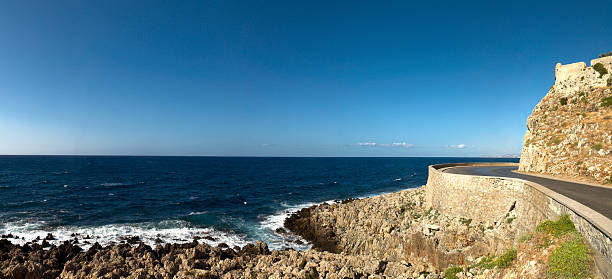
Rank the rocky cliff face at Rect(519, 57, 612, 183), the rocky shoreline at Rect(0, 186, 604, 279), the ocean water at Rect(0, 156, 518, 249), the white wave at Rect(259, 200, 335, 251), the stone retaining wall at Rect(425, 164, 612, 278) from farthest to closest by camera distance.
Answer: the ocean water at Rect(0, 156, 518, 249) → the white wave at Rect(259, 200, 335, 251) → the rocky cliff face at Rect(519, 57, 612, 183) → the rocky shoreline at Rect(0, 186, 604, 279) → the stone retaining wall at Rect(425, 164, 612, 278)

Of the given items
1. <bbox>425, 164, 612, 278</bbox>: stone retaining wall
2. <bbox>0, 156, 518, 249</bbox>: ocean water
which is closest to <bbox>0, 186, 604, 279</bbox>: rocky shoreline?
<bbox>425, 164, 612, 278</bbox>: stone retaining wall

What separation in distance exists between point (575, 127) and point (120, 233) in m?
43.8

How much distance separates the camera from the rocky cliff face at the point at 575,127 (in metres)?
19.3

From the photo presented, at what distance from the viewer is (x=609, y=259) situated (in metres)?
6.74

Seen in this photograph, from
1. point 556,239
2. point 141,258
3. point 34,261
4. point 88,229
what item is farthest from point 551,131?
point 88,229

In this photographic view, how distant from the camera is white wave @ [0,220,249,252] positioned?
24814 millimetres

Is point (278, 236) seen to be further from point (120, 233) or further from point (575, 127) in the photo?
point (575, 127)

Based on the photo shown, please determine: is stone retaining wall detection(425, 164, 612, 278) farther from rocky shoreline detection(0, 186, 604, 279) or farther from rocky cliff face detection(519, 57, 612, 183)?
rocky cliff face detection(519, 57, 612, 183)

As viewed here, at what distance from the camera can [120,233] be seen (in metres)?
27.0

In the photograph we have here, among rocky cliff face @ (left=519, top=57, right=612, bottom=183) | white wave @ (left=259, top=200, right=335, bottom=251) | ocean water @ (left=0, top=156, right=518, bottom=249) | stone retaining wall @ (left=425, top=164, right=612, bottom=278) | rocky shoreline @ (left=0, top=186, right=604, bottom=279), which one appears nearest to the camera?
stone retaining wall @ (left=425, top=164, right=612, bottom=278)

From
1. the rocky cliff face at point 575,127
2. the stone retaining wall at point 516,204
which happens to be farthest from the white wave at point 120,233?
the rocky cliff face at point 575,127

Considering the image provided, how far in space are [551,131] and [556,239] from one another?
2022 cm

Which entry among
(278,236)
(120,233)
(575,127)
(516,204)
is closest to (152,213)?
(120,233)

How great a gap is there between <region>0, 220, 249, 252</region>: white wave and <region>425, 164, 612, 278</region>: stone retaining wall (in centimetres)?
1884
